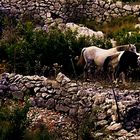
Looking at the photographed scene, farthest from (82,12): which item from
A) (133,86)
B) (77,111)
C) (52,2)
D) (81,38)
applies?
(77,111)

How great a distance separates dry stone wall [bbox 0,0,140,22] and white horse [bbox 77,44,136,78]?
7.23 meters

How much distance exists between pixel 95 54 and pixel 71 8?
804cm

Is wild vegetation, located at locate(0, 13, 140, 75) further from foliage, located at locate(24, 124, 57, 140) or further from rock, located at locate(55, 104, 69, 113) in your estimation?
foliage, located at locate(24, 124, 57, 140)

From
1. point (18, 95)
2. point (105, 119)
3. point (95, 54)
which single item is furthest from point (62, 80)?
point (95, 54)

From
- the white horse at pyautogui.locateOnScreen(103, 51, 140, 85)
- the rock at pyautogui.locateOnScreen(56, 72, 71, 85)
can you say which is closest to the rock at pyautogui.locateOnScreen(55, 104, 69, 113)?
the rock at pyautogui.locateOnScreen(56, 72, 71, 85)

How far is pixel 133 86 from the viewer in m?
18.9

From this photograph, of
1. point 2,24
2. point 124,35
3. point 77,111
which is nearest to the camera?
point 77,111

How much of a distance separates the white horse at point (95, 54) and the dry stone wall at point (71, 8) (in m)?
7.23

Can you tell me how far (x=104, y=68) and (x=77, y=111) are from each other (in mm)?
3643

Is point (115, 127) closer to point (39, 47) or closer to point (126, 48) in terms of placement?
point (126, 48)

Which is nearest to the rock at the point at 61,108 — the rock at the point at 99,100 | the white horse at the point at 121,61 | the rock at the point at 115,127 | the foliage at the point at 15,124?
the rock at the point at 99,100

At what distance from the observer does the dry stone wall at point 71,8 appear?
28312 millimetres

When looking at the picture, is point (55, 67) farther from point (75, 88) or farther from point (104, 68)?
point (75, 88)

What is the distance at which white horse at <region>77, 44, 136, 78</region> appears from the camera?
67.7 feet
